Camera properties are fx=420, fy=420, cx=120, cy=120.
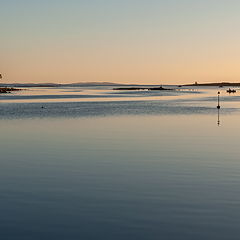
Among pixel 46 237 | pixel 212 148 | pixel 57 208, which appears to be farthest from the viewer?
pixel 212 148

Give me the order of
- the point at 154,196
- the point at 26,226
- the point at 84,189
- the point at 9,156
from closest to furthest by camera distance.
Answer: the point at 26,226 < the point at 154,196 < the point at 84,189 < the point at 9,156

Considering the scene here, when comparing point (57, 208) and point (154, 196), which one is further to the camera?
point (154, 196)

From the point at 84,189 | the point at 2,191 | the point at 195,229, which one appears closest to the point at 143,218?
the point at 195,229

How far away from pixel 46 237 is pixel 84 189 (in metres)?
5.57

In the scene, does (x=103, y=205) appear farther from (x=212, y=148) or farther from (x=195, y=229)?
(x=212, y=148)

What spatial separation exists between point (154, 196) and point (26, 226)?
564cm

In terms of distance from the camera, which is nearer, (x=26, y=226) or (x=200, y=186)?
(x=26, y=226)

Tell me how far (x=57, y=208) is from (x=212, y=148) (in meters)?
17.4

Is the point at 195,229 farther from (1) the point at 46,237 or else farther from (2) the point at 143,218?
(1) the point at 46,237

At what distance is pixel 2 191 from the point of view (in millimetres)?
17875

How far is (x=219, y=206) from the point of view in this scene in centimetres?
1567

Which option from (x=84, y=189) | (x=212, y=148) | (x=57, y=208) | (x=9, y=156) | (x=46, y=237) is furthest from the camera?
(x=212, y=148)

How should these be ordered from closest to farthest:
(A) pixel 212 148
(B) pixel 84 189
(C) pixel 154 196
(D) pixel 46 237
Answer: (D) pixel 46 237, (C) pixel 154 196, (B) pixel 84 189, (A) pixel 212 148

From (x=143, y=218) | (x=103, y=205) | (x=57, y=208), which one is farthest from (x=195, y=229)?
(x=57, y=208)
